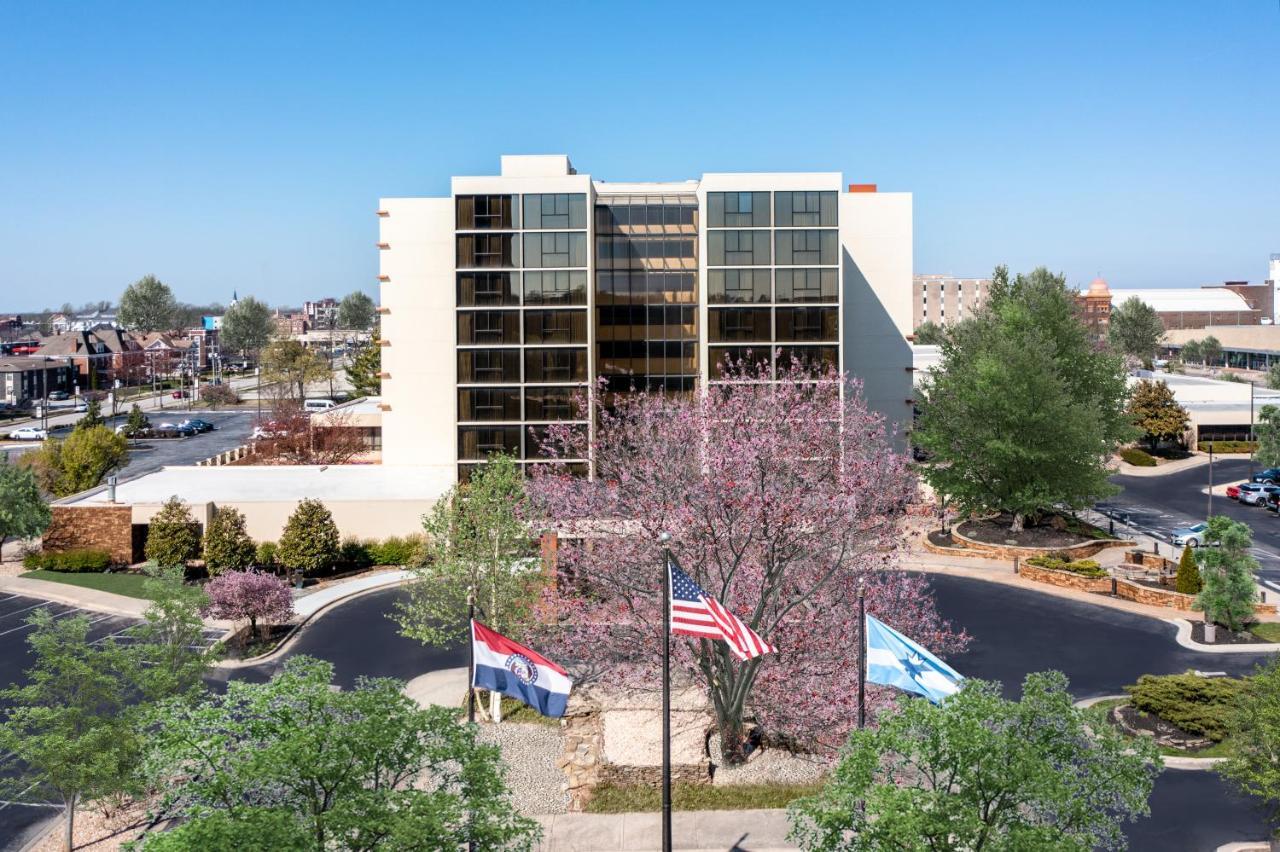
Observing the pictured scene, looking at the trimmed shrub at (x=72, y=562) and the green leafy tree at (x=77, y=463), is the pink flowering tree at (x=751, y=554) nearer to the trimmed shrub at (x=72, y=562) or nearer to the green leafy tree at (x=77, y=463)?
the trimmed shrub at (x=72, y=562)

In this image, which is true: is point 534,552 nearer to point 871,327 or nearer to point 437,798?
point 437,798

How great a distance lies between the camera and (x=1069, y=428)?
50.6 m

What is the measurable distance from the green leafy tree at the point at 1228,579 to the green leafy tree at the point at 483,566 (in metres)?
24.4

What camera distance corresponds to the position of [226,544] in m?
46.6

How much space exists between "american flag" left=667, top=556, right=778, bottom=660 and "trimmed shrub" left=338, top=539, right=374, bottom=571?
32.9 metres

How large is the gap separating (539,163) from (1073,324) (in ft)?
102

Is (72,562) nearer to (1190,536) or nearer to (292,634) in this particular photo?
(292,634)

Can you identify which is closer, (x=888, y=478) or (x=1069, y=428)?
(x=888, y=478)

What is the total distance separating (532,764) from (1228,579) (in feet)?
85.7

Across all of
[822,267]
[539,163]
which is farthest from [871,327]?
[539,163]

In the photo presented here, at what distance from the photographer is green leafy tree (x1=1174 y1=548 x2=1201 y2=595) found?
41.9 m

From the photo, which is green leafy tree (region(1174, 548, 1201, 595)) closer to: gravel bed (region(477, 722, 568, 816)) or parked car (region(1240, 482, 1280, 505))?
parked car (region(1240, 482, 1280, 505))

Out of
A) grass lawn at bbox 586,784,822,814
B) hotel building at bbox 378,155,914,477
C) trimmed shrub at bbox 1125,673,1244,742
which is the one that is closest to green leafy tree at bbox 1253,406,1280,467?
hotel building at bbox 378,155,914,477

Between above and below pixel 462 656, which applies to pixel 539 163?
above
